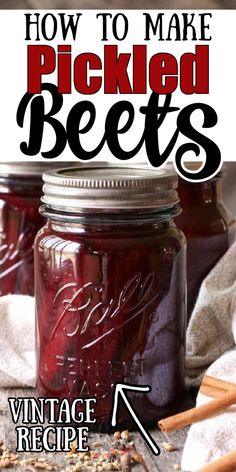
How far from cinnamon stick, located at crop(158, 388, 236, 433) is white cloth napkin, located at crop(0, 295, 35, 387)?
0.20m

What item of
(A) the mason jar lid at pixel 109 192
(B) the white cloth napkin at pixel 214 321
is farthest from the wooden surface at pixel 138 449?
(A) the mason jar lid at pixel 109 192

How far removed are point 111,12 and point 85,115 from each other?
0.38 ft

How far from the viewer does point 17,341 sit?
121 centimetres

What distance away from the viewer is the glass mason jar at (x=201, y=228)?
1.21 metres

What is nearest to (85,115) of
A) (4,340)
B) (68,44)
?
(68,44)

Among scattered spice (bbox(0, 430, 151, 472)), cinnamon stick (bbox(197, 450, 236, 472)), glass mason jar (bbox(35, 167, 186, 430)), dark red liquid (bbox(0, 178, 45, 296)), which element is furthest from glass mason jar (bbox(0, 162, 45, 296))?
cinnamon stick (bbox(197, 450, 236, 472))

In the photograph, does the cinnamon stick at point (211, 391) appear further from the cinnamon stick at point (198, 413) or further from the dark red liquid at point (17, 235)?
the dark red liquid at point (17, 235)

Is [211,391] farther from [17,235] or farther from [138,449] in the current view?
[17,235]

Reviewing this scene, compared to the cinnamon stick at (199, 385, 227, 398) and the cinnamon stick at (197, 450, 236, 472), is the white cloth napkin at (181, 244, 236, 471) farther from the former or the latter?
the cinnamon stick at (197, 450, 236, 472)

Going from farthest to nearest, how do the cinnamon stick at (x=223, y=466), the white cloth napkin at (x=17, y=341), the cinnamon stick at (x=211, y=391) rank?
the white cloth napkin at (x=17, y=341) < the cinnamon stick at (x=211, y=391) < the cinnamon stick at (x=223, y=466)

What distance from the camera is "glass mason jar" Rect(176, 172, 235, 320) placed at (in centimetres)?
121

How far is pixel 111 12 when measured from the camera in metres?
1.10

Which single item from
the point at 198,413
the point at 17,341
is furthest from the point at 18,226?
the point at 198,413

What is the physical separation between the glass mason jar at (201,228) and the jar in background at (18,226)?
0.55ft
